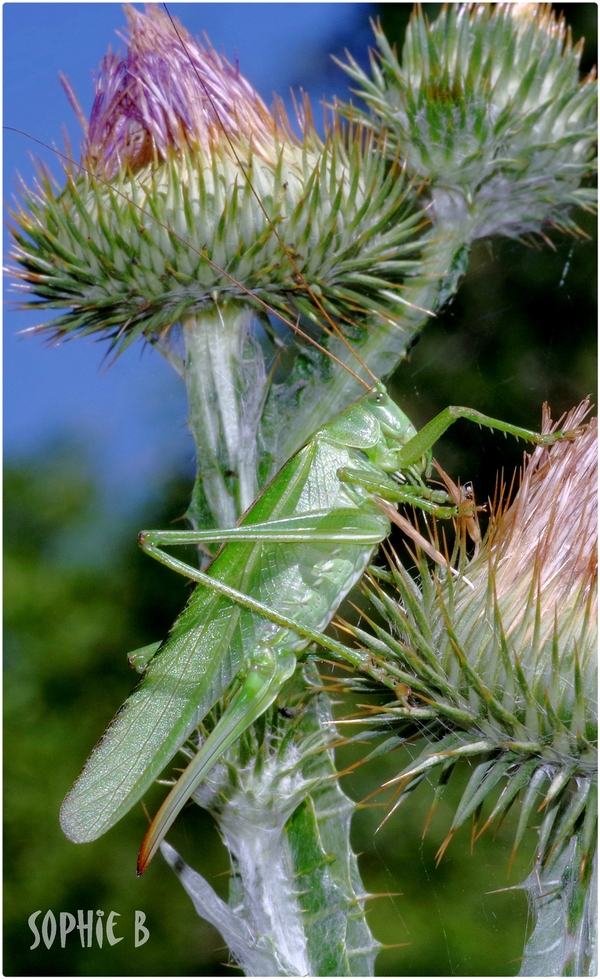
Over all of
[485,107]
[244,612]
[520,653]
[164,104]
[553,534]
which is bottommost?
[520,653]

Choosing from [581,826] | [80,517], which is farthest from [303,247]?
[80,517]

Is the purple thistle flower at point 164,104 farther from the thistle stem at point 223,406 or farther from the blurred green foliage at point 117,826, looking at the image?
the blurred green foliage at point 117,826

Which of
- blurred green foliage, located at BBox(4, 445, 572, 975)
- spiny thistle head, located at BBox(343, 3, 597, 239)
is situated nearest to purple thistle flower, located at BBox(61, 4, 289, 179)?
spiny thistle head, located at BBox(343, 3, 597, 239)

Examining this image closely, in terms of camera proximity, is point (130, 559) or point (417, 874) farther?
point (130, 559)

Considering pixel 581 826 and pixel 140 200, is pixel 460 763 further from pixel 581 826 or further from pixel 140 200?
pixel 140 200

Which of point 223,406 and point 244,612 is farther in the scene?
point 223,406

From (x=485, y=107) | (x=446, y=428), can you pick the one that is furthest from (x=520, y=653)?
(x=485, y=107)

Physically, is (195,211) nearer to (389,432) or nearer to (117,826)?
(389,432)

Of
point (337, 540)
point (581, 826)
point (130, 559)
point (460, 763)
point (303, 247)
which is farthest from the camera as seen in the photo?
point (130, 559)
